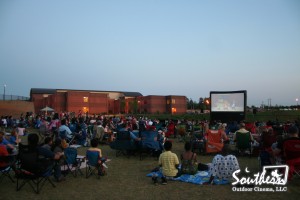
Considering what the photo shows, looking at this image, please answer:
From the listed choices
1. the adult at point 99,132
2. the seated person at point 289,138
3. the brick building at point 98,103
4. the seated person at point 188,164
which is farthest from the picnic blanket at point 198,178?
the brick building at point 98,103

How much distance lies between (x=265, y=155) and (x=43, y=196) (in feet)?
18.7

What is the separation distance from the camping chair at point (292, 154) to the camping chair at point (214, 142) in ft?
13.9

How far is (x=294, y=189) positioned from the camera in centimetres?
579

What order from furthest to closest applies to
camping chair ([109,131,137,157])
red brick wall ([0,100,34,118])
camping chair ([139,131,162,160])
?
→ red brick wall ([0,100,34,118]), camping chair ([109,131,137,157]), camping chair ([139,131,162,160])

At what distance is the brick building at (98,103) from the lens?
66062 millimetres

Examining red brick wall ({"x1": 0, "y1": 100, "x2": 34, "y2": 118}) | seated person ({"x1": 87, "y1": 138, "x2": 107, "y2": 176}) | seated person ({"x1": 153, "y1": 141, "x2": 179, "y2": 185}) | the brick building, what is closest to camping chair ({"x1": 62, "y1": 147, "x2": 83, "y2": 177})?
seated person ({"x1": 87, "y1": 138, "x2": 107, "y2": 176})

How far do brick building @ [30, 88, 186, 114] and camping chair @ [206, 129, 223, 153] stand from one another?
58747 millimetres

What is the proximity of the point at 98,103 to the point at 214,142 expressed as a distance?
6111 centimetres

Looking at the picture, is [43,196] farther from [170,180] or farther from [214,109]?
[214,109]

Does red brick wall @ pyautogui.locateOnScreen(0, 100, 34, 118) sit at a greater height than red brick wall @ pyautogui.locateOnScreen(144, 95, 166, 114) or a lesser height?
lesser

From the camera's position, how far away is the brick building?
66062 millimetres

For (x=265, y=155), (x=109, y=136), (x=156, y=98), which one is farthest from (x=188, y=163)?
(x=156, y=98)

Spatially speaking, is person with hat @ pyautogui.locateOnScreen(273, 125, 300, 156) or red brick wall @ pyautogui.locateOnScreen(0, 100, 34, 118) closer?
person with hat @ pyautogui.locateOnScreen(273, 125, 300, 156)

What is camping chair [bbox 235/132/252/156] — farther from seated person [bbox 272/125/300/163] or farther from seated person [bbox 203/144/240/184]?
seated person [bbox 203/144/240/184]
